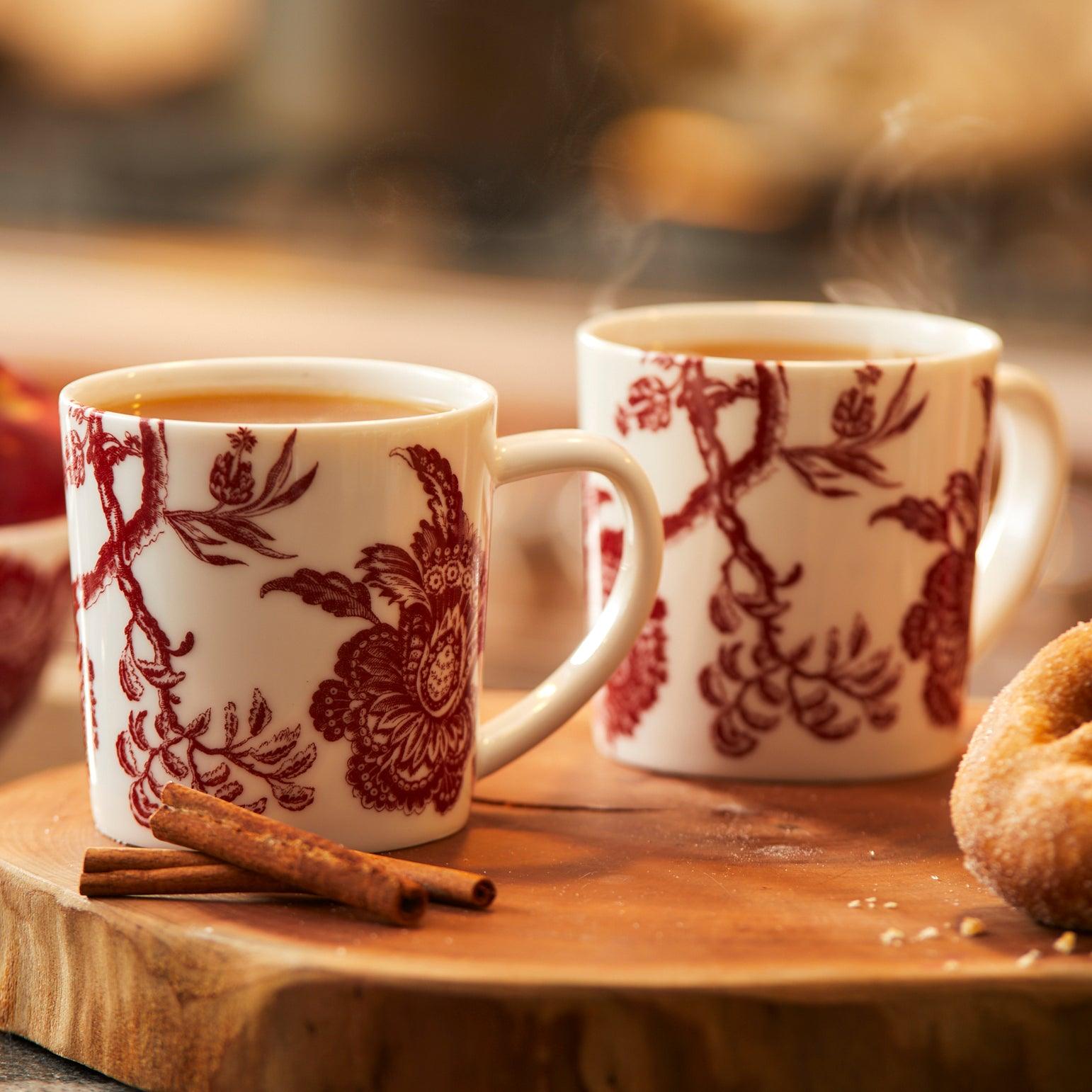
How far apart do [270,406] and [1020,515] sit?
0.42 metres

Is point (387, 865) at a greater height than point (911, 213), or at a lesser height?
lesser

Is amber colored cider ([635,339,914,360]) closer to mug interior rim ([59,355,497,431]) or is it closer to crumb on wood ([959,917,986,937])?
mug interior rim ([59,355,497,431])

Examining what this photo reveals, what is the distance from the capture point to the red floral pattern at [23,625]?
0.83 metres

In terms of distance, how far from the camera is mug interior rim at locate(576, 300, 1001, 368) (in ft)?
2.61

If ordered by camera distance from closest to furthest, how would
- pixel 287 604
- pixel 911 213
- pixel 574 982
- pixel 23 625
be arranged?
pixel 574 982 < pixel 287 604 < pixel 23 625 < pixel 911 213

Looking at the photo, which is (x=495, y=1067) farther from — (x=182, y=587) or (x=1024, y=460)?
(x=1024, y=460)

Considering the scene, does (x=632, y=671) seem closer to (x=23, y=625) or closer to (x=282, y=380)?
(x=282, y=380)

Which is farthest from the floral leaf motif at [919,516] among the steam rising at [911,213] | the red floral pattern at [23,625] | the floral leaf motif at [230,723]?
the steam rising at [911,213]

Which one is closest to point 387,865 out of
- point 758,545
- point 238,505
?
point 238,505

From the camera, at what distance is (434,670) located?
0.66m

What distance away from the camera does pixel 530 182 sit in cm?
240

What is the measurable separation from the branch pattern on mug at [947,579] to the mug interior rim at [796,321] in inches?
1.6

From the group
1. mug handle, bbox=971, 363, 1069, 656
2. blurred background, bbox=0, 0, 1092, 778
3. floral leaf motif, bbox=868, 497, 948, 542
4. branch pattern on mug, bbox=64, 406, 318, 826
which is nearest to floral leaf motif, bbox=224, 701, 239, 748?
branch pattern on mug, bbox=64, 406, 318, 826

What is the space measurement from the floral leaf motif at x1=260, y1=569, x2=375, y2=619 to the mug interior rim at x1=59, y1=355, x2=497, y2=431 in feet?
0.24
